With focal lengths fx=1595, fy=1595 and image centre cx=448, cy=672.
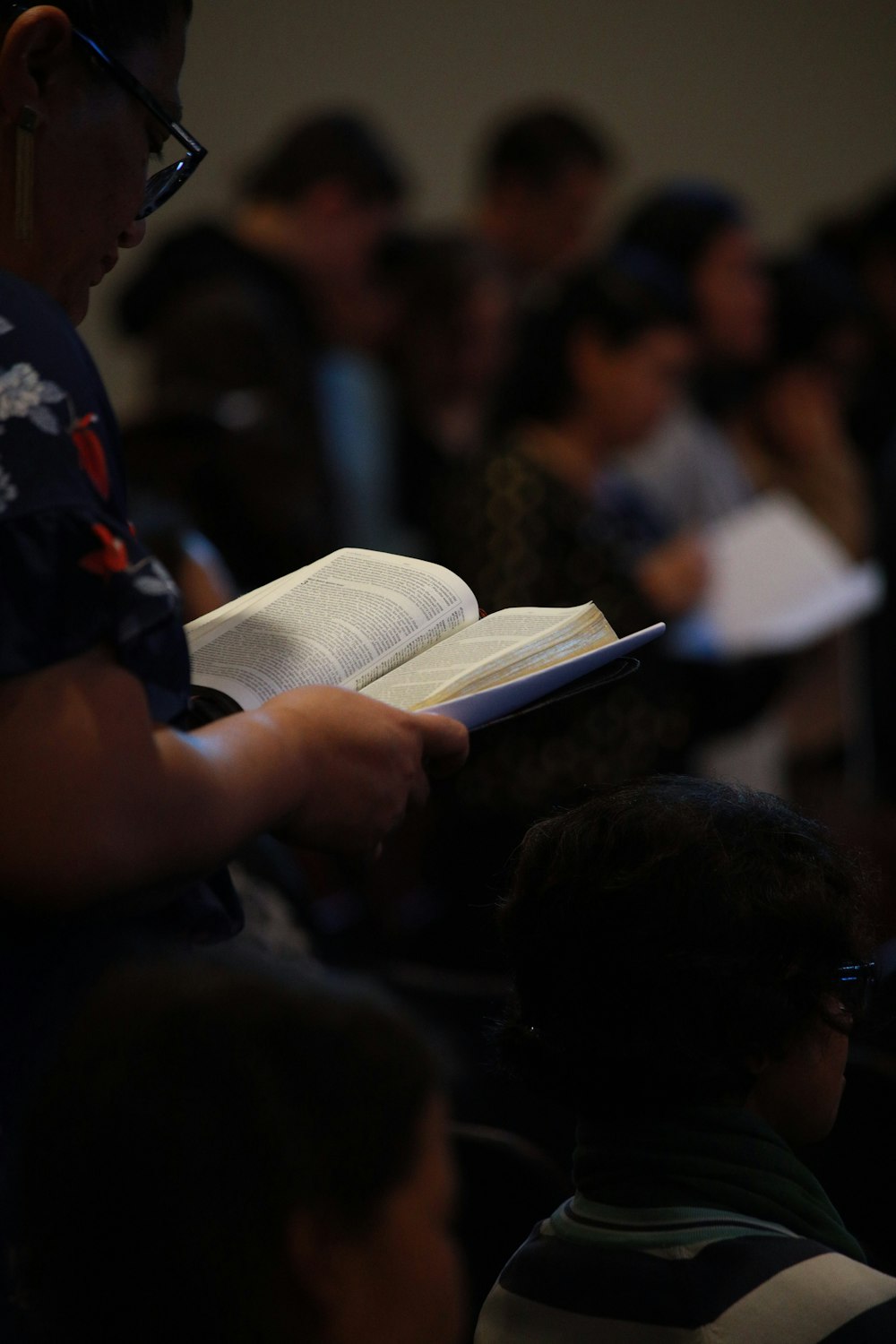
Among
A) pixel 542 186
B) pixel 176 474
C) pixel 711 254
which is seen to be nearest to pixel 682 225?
pixel 711 254

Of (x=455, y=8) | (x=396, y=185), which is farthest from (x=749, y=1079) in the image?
(x=455, y=8)

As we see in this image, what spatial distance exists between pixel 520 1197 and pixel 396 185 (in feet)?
8.81

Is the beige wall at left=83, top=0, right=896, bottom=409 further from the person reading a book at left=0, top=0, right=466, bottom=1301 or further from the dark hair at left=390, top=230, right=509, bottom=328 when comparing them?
the person reading a book at left=0, top=0, right=466, bottom=1301

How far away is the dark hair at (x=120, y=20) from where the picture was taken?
904 mm

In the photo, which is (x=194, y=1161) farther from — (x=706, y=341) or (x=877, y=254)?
(x=877, y=254)

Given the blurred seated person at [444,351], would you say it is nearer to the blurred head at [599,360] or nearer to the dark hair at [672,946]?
the blurred head at [599,360]

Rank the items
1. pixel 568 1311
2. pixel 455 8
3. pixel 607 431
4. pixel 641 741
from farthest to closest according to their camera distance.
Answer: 1. pixel 455 8
2. pixel 607 431
3. pixel 641 741
4. pixel 568 1311

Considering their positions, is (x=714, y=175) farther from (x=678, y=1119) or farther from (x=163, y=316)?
(x=678, y=1119)

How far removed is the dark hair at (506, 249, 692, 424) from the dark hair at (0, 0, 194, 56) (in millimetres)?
1981

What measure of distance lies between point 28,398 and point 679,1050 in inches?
21.4

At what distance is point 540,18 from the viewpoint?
5805 millimetres

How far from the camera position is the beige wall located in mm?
5207

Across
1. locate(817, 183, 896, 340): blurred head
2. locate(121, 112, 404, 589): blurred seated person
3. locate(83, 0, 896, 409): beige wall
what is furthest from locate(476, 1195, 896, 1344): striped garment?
locate(817, 183, 896, 340): blurred head

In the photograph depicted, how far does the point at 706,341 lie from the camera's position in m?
4.06
